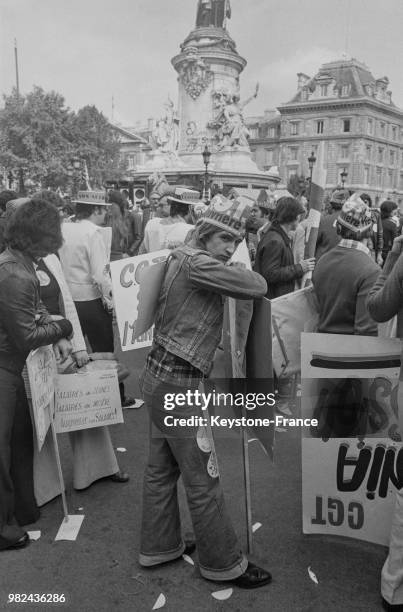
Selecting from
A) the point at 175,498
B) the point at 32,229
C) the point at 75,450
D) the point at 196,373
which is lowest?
the point at 75,450

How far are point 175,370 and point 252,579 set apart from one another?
122 centimetres

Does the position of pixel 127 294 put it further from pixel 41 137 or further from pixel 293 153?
pixel 293 153

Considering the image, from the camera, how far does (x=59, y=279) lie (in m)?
3.91

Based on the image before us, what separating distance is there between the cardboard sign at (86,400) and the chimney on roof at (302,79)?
77017 mm

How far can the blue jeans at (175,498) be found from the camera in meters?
2.84

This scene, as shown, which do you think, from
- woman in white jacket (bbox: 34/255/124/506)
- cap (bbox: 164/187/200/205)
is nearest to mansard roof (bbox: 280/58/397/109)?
cap (bbox: 164/187/200/205)

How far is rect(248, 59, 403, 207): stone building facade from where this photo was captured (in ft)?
222

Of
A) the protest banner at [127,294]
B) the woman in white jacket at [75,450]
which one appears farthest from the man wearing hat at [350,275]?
the protest banner at [127,294]

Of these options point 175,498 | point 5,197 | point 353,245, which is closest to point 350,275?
point 353,245

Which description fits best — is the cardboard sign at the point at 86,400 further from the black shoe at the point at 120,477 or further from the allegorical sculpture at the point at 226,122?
the allegorical sculpture at the point at 226,122

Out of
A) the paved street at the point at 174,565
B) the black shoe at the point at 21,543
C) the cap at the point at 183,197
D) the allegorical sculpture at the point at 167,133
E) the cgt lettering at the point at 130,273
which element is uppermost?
the allegorical sculpture at the point at 167,133

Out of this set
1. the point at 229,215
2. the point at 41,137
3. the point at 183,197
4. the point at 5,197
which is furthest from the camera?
the point at 41,137

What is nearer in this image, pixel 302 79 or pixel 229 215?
pixel 229 215

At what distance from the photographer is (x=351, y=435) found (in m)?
3.04
